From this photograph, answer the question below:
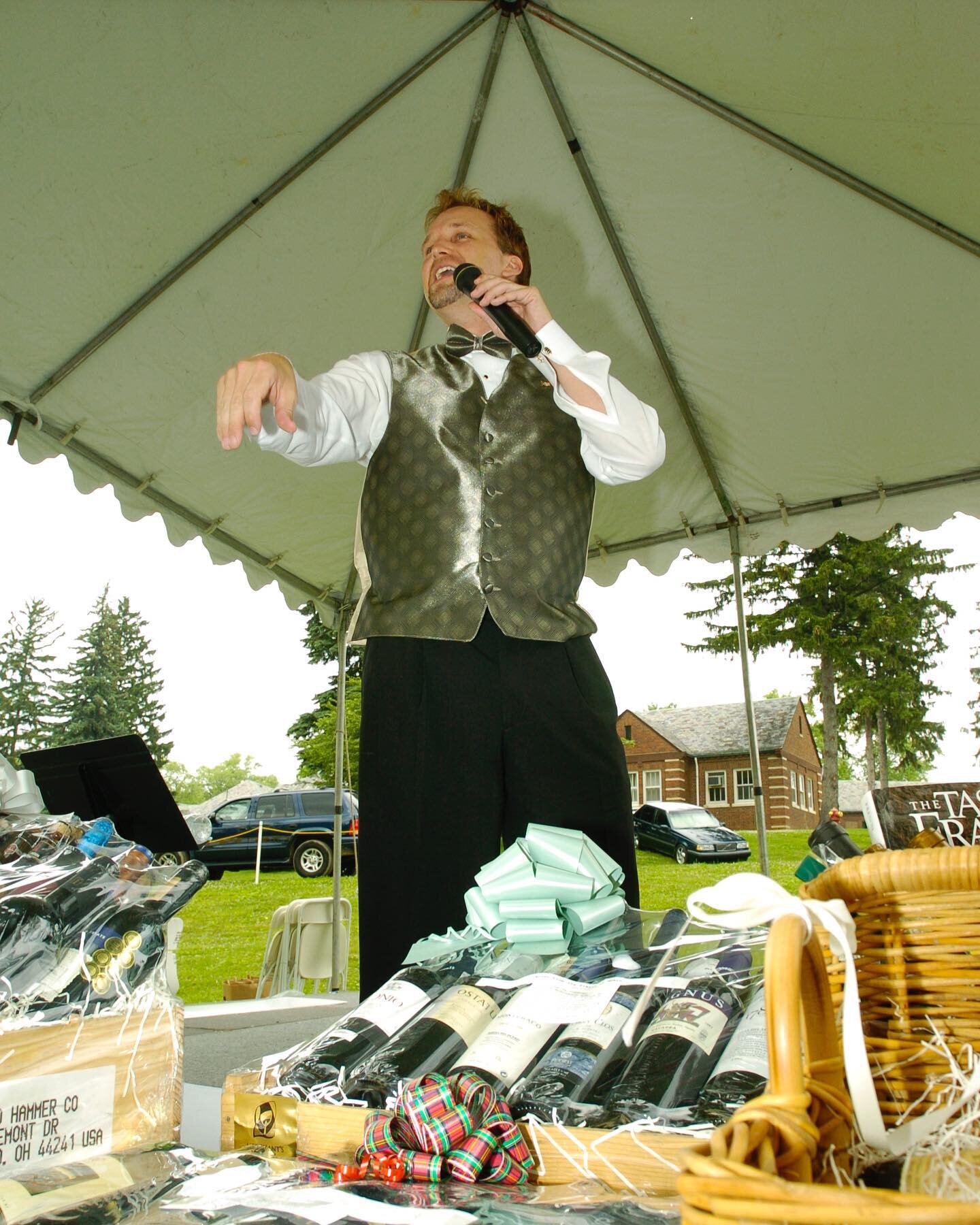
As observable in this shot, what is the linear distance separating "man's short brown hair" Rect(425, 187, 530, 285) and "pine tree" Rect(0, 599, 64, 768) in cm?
2760

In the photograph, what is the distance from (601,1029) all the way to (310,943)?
10.8ft

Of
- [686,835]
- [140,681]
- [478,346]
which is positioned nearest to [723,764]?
[686,835]

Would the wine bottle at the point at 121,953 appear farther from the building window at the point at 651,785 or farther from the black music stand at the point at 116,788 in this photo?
the building window at the point at 651,785

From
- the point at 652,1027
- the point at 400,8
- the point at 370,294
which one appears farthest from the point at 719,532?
the point at 652,1027

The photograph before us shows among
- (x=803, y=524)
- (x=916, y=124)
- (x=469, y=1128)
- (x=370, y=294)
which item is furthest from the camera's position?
(x=803, y=524)

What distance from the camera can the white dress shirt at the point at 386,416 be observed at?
1349 mm

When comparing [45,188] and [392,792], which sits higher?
[45,188]

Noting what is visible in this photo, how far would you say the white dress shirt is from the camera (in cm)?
135

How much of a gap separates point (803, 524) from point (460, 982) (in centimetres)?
276

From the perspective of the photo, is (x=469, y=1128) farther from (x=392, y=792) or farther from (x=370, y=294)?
(x=370, y=294)

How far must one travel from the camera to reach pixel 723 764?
993 inches

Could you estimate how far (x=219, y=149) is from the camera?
7.04 feet

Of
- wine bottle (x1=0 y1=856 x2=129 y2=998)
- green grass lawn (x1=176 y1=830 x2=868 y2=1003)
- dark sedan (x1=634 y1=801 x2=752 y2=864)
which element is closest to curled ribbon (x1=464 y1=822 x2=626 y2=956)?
wine bottle (x1=0 y1=856 x2=129 y2=998)

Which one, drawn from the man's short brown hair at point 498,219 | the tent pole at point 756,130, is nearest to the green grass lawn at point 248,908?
the tent pole at point 756,130
